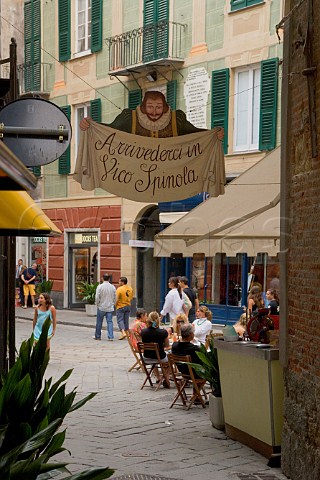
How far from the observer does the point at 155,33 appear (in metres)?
26.0

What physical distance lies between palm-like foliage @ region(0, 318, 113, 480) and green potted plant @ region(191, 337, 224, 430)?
14.5 feet

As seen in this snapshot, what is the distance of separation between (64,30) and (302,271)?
23.4 metres

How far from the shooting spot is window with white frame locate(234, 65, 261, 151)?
23219 millimetres

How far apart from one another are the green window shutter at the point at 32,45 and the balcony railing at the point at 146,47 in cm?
412

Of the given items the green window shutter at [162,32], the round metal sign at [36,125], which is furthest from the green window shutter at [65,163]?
the round metal sign at [36,125]

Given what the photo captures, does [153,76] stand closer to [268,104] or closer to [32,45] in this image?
[268,104]

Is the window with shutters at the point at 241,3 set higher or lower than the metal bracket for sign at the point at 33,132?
higher

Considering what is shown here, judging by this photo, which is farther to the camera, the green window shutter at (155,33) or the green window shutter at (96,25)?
the green window shutter at (96,25)

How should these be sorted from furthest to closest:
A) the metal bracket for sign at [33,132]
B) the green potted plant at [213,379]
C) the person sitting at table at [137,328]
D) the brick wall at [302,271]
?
1. the person sitting at table at [137,328]
2. the green potted plant at [213,379]
3. the brick wall at [302,271]
4. the metal bracket for sign at [33,132]

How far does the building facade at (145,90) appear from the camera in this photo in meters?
23.3

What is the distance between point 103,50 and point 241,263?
8.46 meters

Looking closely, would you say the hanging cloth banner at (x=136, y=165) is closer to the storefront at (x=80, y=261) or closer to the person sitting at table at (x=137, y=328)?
the person sitting at table at (x=137, y=328)

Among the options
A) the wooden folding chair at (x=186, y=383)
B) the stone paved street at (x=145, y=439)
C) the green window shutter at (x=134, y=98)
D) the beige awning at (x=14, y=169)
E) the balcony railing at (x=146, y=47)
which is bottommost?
the stone paved street at (x=145, y=439)

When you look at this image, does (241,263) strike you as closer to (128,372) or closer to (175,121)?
(128,372)
